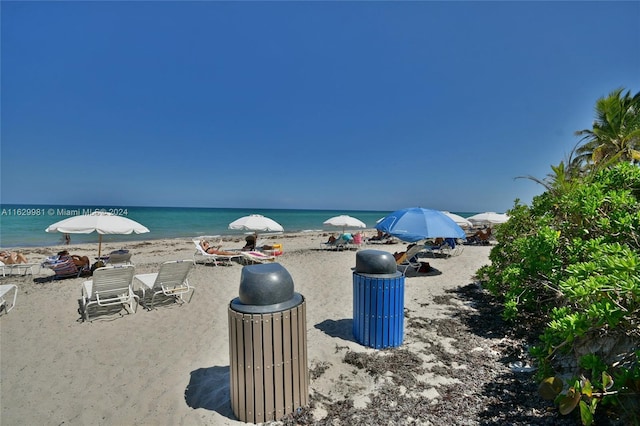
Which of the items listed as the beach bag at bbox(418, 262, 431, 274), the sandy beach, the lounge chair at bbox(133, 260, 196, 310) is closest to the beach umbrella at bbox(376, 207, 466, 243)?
the sandy beach

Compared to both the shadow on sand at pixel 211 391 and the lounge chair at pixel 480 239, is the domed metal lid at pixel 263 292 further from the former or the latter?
the lounge chair at pixel 480 239

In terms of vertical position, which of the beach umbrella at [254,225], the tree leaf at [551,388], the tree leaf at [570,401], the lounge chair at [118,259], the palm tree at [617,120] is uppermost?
the palm tree at [617,120]

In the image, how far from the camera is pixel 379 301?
13.4 feet

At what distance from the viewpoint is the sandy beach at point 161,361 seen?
297cm

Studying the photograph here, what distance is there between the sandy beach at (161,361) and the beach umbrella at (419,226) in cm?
153

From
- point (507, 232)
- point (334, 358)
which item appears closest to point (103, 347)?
point (334, 358)

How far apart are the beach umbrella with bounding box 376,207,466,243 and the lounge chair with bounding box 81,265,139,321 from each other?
5962 mm

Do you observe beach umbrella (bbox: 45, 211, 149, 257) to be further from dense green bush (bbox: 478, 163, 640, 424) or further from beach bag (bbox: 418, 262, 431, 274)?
dense green bush (bbox: 478, 163, 640, 424)

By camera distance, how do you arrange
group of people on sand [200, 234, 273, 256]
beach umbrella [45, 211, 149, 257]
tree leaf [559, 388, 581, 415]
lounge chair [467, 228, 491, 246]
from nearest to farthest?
tree leaf [559, 388, 581, 415] < beach umbrella [45, 211, 149, 257] < group of people on sand [200, 234, 273, 256] < lounge chair [467, 228, 491, 246]

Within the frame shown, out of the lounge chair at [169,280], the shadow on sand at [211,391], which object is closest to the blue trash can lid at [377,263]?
the shadow on sand at [211,391]

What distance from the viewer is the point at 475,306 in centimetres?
595

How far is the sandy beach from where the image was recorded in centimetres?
297

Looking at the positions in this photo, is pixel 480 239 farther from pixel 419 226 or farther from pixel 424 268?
pixel 419 226

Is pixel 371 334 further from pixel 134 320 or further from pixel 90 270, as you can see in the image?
pixel 90 270
